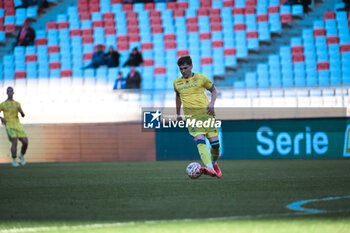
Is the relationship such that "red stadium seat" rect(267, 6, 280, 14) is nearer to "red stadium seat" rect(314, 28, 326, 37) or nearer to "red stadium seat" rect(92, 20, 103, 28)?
"red stadium seat" rect(314, 28, 326, 37)

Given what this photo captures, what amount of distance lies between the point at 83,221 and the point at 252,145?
12.4m

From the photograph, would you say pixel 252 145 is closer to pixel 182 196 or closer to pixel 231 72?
pixel 231 72

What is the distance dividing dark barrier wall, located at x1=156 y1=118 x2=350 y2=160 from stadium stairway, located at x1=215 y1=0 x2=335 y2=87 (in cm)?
306

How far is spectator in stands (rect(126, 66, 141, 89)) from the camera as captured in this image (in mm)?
18938

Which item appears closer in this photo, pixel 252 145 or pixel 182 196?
pixel 182 196

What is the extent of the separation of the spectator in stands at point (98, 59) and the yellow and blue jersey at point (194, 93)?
38.9 ft

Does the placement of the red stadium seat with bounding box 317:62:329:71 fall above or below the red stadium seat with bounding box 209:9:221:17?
below

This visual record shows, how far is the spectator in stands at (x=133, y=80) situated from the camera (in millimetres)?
18938

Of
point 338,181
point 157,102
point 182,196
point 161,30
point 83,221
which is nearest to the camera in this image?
point 83,221

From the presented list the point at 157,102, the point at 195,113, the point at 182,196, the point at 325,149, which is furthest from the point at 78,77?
the point at 182,196

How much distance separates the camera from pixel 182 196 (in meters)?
6.70

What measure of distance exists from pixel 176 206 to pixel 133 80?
43.9ft

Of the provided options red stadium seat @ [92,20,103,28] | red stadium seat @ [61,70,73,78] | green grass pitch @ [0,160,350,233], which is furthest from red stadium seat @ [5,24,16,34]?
green grass pitch @ [0,160,350,233]

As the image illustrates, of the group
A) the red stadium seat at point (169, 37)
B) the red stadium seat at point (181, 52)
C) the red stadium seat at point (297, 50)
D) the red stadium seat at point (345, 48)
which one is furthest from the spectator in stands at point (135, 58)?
the red stadium seat at point (345, 48)
